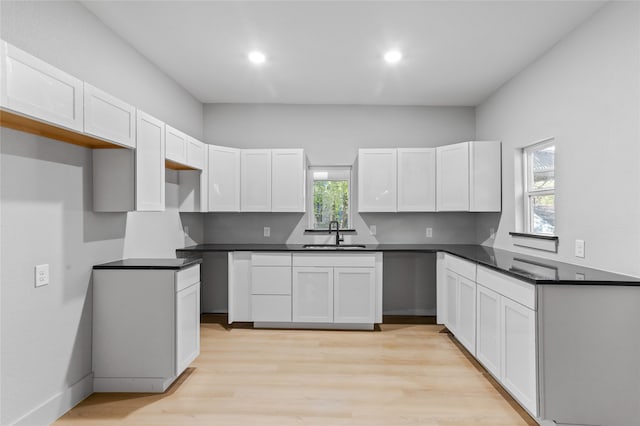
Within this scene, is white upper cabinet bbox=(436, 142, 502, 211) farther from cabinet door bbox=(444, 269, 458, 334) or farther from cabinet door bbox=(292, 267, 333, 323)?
cabinet door bbox=(292, 267, 333, 323)

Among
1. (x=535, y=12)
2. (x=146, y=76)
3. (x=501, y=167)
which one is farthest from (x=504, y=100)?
(x=146, y=76)

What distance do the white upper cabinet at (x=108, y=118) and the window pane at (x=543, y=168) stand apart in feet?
11.0

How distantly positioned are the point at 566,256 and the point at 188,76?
3841 mm

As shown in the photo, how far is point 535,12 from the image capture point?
2.46 meters

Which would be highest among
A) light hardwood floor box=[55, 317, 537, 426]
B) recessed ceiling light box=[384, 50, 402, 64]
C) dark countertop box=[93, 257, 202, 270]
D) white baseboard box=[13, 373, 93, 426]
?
recessed ceiling light box=[384, 50, 402, 64]

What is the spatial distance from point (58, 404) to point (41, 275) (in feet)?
2.76

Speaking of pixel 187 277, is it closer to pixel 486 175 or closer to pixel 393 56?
pixel 393 56

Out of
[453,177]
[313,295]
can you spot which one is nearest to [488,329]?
[313,295]

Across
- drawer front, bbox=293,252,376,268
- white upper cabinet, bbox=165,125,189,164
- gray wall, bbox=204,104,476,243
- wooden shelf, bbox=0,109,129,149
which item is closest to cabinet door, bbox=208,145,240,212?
gray wall, bbox=204,104,476,243

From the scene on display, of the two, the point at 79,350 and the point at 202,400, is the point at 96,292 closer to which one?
the point at 79,350

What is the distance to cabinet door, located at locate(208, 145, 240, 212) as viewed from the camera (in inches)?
161

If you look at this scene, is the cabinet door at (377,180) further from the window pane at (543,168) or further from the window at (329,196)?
the window pane at (543,168)

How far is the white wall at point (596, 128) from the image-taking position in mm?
2162

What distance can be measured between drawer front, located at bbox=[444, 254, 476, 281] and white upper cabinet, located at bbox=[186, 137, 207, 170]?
2848mm
